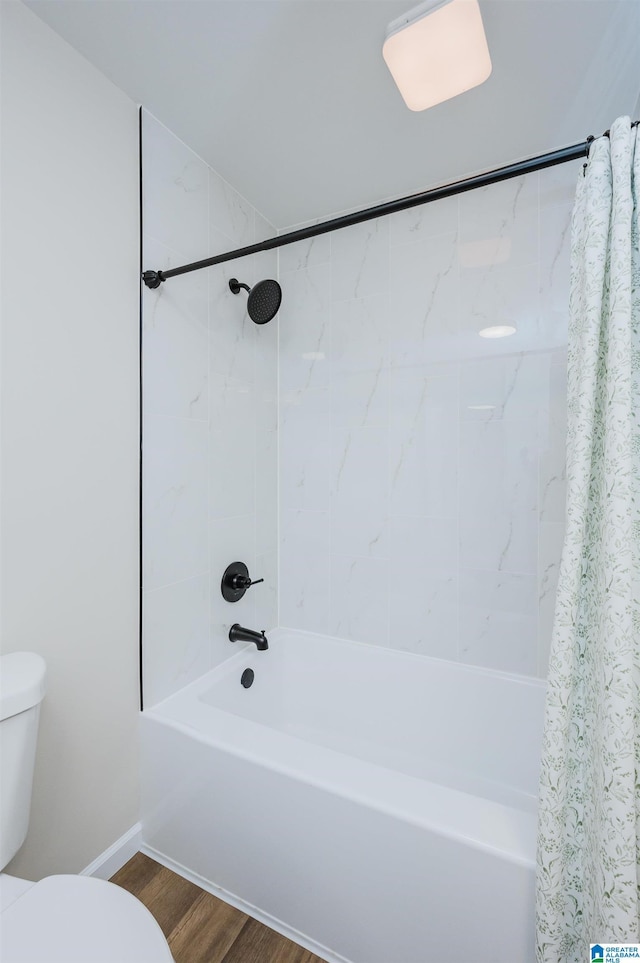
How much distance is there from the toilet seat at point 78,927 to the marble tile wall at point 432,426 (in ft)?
4.41

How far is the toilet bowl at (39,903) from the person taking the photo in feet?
2.47

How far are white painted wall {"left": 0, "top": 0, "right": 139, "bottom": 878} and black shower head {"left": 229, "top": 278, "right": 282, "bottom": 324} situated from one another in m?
0.47

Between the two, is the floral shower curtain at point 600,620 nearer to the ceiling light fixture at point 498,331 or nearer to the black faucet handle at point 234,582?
the ceiling light fixture at point 498,331

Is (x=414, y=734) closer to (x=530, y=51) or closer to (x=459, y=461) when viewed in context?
(x=459, y=461)

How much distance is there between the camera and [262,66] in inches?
51.4

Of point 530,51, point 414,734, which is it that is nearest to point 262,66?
point 530,51

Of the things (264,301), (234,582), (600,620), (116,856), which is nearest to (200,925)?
(116,856)

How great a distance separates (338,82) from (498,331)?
3.26 ft

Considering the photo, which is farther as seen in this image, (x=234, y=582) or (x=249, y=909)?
(x=234, y=582)

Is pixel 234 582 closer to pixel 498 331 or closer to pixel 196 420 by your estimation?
pixel 196 420

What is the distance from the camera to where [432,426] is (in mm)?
1871

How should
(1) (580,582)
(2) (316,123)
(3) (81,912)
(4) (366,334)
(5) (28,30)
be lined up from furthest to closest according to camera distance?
1. (4) (366,334)
2. (2) (316,123)
3. (5) (28,30)
4. (1) (580,582)
5. (3) (81,912)

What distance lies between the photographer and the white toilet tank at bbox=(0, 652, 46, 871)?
950 millimetres

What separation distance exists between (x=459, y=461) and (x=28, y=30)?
1867 mm
